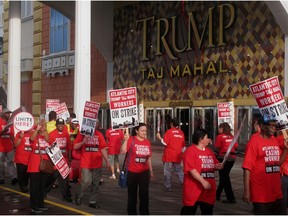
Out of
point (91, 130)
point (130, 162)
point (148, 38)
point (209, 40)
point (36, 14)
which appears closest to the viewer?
point (130, 162)

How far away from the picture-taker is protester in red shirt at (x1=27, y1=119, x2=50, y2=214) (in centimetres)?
889

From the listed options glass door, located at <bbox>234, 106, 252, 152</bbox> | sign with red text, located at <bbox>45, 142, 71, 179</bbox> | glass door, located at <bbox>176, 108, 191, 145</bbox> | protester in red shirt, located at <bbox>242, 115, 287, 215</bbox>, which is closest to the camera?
protester in red shirt, located at <bbox>242, 115, 287, 215</bbox>

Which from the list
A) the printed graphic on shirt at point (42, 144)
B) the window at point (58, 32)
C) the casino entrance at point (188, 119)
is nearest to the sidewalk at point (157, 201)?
the printed graphic on shirt at point (42, 144)

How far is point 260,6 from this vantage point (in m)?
21.9

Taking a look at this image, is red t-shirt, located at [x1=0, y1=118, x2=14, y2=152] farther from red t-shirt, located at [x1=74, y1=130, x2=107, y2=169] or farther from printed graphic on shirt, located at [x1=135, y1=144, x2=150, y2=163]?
printed graphic on shirt, located at [x1=135, y1=144, x2=150, y2=163]

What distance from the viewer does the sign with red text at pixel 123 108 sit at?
9.51 meters

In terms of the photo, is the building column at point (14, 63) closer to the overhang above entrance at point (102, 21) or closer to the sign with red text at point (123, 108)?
the overhang above entrance at point (102, 21)

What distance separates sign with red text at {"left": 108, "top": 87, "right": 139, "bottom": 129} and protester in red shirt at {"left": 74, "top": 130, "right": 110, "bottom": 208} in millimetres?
533

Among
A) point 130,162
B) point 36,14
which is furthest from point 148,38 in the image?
point 130,162

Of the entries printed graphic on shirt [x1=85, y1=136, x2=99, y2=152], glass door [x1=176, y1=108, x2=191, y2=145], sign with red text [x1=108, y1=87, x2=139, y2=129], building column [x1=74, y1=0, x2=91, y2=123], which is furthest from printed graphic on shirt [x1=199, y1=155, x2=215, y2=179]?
glass door [x1=176, y1=108, x2=191, y2=145]

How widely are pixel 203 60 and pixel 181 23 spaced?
245 centimetres

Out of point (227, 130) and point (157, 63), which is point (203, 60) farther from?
point (227, 130)

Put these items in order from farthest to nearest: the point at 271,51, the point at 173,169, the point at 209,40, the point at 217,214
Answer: the point at 209,40 < the point at 271,51 < the point at 173,169 < the point at 217,214

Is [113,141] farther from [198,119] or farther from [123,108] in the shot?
[198,119]
